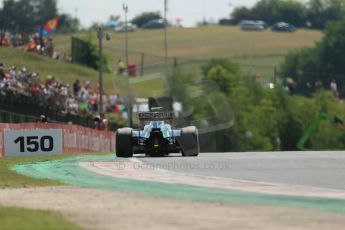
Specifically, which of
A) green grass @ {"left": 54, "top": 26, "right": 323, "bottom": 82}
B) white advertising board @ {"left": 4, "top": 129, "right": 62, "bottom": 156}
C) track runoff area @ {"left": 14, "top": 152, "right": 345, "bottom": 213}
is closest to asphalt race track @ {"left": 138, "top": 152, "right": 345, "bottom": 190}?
track runoff area @ {"left": 14, "top": 152, "right": 345, "bottom": 213}

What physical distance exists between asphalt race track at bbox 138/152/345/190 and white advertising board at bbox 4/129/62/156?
35.5 feet

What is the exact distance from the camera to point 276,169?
1945cm

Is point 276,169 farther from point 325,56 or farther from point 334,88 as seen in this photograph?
point 325,56

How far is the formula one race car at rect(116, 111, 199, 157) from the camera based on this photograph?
2656 cm

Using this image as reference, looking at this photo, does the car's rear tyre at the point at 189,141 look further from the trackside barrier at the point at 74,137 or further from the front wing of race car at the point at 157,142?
the trackside barrier at the point at 74,137

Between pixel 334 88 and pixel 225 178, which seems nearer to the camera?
pixel 225 178

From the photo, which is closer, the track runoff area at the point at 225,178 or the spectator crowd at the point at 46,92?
the track runoff area at the point at 225,178

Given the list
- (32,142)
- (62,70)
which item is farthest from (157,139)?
(62,70)

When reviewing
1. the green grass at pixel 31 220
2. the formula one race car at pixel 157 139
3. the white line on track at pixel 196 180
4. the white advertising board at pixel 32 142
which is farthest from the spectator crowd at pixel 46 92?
the green grass at pixel 31 220

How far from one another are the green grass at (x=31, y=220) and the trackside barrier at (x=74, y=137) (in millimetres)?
20133

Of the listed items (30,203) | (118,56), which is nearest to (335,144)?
(118,56)

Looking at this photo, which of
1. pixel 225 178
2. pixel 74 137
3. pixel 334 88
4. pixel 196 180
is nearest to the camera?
pixel 196 180

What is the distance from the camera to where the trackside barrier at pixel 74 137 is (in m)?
32.9

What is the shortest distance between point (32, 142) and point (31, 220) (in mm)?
22296
